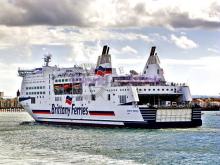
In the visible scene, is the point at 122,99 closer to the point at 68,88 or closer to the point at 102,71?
the point at 102,71

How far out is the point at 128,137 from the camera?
51938 mm

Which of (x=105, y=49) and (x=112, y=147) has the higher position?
(x=105, y=49)

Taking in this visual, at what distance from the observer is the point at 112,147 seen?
44.0m

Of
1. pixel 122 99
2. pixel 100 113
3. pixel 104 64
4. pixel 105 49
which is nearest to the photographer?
pixel 122 99

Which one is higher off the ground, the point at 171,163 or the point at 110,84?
the point at 110,84

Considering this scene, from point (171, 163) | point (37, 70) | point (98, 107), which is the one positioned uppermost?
point (37, 70)

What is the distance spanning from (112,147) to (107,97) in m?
19.9

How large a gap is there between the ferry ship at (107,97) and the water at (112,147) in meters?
2.06

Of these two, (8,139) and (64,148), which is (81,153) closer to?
(64,148)

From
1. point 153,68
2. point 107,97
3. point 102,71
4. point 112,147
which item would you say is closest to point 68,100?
point 102,71

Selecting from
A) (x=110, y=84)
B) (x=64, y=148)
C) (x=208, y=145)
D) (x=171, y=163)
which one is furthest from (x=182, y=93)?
(x=171, y=163)

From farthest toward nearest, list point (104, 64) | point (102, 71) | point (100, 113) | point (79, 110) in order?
point (104, 64)
point (102, 71)
point (79, 110)
point (100, 113)

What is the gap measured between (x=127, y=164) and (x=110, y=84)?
30.8 metres

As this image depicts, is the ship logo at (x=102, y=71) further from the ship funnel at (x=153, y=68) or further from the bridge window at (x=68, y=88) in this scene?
the ship funnel at (x=153, y=68)
